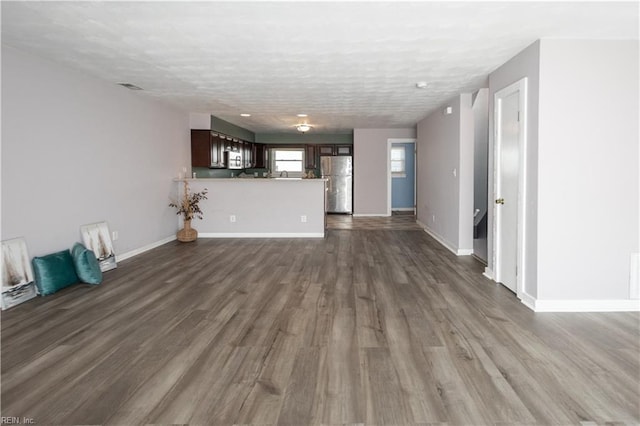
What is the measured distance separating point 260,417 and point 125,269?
371 centimetres

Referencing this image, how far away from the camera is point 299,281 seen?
175 inches

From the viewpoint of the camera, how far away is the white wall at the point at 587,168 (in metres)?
3.41

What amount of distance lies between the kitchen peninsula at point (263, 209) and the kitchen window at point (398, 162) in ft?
19.0

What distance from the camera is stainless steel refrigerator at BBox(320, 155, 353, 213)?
36.9 ft

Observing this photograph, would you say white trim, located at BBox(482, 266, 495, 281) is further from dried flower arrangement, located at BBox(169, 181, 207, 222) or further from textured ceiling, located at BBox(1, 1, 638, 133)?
dried flower arrangement, located at BBox(169, 181, 207, 222)

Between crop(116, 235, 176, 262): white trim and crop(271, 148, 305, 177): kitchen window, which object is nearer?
crop(116, 235, 176, 262): white trim

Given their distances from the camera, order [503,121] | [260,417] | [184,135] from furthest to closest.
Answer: [184,135], [503,121], [260,417]

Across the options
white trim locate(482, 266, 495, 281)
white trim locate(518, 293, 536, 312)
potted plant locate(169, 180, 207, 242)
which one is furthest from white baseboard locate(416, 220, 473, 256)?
potted plant locate(169, 180, 207, 242)

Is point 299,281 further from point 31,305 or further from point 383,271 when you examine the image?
point 31,305

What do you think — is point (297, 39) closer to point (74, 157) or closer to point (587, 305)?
point (74, 157)

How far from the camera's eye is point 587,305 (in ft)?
11.5

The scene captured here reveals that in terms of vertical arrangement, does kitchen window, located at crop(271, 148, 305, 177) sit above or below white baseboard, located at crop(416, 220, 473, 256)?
above

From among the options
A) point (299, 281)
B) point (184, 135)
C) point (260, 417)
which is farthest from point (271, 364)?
point (184, 135)

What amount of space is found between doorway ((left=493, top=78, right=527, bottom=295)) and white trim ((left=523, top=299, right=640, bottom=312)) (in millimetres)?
305
